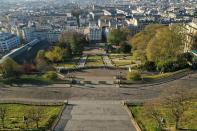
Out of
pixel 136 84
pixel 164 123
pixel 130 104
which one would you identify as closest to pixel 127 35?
Result: pixel 136 84

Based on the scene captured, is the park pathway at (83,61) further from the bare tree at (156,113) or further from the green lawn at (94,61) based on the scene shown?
the bare tree at (156,113)

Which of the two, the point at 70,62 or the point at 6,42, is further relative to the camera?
the point at 6,42

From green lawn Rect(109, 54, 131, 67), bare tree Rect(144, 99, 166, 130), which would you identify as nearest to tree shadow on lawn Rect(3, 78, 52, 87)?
bare tree Rect(144, 99, 166, 130)

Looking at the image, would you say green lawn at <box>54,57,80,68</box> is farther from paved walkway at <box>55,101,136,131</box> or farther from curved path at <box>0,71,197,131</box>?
paved walkway at <box>55,101,136,131</box>

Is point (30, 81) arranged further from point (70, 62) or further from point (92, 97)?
point (70, 62)

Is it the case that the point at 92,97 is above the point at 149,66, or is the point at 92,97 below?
above

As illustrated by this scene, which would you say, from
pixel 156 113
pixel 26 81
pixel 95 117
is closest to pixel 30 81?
pixel 26 81
